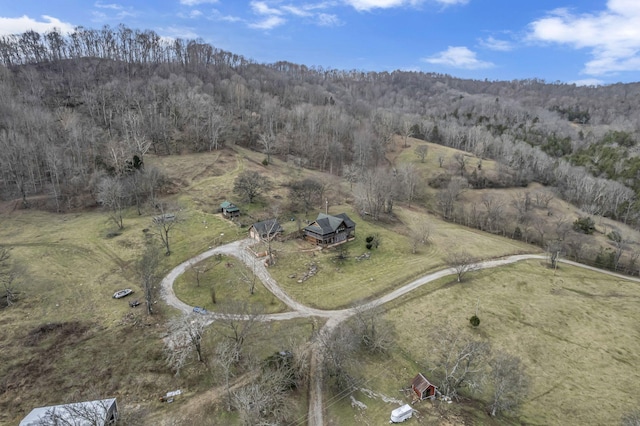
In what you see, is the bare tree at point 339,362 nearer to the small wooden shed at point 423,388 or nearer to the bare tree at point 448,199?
the small wooden shed at point 423,388

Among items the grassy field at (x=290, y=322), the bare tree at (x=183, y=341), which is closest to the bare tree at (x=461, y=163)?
the grassy field at (x=290, y=322)

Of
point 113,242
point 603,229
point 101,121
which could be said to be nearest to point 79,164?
point 101,121

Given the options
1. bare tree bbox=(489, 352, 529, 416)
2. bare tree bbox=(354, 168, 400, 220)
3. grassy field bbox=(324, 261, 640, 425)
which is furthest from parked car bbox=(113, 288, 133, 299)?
bare tree bbox=(354, 168, 400, 220)

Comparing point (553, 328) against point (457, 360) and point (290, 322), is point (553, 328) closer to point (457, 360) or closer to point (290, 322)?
point (457, 360)

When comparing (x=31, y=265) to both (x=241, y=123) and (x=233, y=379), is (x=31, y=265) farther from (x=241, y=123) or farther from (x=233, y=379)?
(x=241, y=123)

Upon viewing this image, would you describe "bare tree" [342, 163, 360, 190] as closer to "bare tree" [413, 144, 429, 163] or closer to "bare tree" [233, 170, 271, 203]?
"bare tree" [233, 170, 271, 203]

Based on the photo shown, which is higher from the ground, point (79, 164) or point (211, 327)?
point (79, 164)

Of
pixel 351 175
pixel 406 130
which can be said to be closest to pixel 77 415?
pixel 351 175
